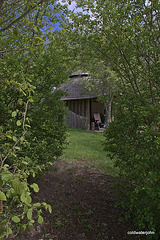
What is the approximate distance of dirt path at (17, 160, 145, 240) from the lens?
327 cm

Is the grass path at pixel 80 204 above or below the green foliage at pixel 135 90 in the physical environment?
below

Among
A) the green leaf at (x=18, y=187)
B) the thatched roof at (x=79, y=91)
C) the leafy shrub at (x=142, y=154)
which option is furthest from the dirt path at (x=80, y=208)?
the thatched roof at (x=79, y=91)

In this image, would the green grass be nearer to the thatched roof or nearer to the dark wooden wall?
the dark wooden wall

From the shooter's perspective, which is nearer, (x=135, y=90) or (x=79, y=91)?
(x=135, y=90)

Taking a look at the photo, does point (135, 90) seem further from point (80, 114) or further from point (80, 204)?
point (80, 114)

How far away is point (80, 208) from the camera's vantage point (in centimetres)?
397

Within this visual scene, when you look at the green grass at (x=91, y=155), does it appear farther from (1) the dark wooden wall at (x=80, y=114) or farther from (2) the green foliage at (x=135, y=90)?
(1) the dark wooden wall at (x=80, y=114)

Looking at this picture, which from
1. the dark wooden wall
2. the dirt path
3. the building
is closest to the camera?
the dirt path

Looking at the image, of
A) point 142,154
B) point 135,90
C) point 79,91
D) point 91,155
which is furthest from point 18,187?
point 79,91

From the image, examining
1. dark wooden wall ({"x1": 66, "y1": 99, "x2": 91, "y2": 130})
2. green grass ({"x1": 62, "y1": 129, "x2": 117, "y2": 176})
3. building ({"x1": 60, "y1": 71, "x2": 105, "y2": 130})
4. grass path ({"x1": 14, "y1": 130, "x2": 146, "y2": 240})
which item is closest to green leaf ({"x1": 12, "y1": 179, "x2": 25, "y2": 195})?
grass path ({"x1": 14, "y1": 130, "x2": 146, "y2": 240})

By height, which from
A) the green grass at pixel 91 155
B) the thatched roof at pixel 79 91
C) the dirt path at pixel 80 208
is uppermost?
the thatched roof at pixel 79 91

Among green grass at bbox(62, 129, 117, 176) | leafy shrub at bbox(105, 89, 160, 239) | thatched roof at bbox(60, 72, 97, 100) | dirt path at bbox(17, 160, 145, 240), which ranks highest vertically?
thatched roof at bbox(60, 72, 97, 100)

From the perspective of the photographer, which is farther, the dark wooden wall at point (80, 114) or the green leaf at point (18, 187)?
the dark wooden wall at point (80, 114)

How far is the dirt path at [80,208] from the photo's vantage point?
3.27 m
